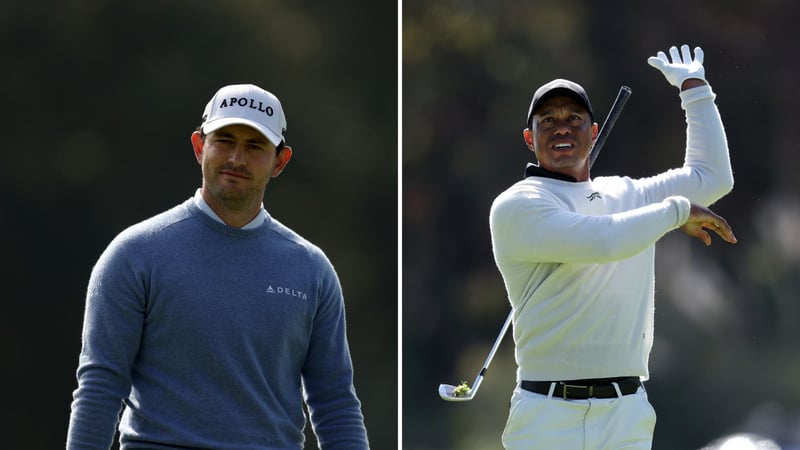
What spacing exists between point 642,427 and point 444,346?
4.82 metres

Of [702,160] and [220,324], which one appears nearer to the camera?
[220,324]

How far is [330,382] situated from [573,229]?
0.57 m

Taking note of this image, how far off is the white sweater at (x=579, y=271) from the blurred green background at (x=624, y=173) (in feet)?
13.7

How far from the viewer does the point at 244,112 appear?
218 cm

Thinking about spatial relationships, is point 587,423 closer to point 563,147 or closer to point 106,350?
point 563,147

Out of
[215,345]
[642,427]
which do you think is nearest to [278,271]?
[215,345]

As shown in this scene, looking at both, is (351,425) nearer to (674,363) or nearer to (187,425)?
(187,425)

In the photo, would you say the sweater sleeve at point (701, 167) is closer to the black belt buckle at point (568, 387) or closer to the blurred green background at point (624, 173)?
the black belt buckle at point (568, 387)

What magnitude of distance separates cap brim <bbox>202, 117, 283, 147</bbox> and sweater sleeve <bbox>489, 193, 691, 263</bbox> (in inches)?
23.0

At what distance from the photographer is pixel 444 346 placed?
727 centimetres

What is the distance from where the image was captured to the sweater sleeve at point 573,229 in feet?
7.73

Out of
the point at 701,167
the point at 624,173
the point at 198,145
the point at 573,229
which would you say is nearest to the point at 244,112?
the point at 198,145

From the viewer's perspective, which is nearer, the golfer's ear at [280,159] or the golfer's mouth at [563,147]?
the golfer's ear at [280,159]

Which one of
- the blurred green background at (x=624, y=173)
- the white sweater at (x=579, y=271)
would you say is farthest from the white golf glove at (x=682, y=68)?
the blurred green background at (x=624, y=173)
